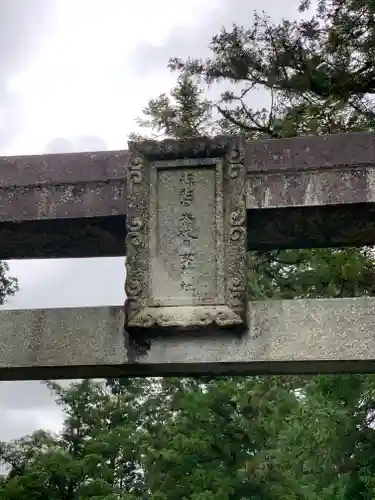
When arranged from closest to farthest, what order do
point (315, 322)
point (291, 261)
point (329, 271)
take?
point (315, 322) < point (329, 271) < point (291, 261)

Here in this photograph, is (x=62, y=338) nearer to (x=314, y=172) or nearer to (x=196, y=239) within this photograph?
(x=196, y=239)

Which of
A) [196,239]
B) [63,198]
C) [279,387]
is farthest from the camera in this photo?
[279,387]

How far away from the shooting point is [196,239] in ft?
12.8

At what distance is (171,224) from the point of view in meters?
3.96

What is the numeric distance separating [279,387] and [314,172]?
21.3ft

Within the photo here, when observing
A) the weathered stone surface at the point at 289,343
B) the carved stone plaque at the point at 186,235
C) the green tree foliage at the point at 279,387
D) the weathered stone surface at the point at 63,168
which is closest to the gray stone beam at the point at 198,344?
the weathered stone surface at the point at 289,343

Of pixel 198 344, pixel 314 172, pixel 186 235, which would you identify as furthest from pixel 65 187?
pixel 314 172

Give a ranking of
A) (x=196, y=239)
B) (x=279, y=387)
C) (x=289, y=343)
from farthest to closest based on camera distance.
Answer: (x=279, y=387)
(x=196, y=239)
(x=289, y=343)

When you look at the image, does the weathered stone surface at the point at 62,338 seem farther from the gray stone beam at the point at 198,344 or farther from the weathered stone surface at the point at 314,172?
the weathered stone surface at the point at 314,172

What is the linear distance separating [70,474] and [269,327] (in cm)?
749

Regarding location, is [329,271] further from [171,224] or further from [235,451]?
[171,224]

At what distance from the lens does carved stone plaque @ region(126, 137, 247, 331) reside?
379 cm

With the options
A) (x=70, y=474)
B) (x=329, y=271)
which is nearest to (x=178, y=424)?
(x=70, y=474)

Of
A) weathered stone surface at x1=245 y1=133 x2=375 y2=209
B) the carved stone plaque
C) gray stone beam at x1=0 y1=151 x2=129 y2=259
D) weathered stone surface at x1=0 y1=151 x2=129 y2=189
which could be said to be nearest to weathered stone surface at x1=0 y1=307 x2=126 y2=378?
the carved stone plaque
